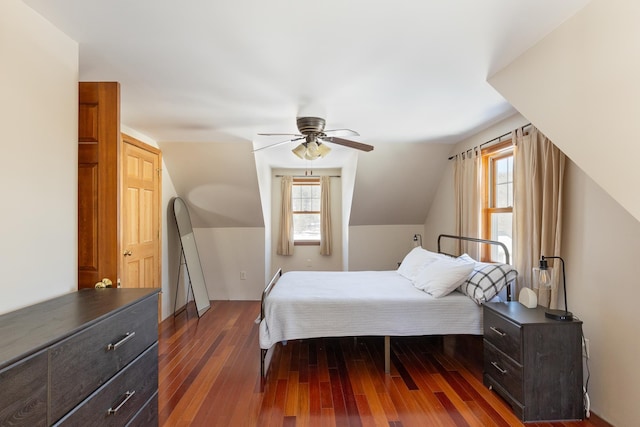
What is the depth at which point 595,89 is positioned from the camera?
1.40 m

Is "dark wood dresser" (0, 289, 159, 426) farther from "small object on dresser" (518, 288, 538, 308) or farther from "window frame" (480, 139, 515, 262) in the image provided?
"window frame" (480, 139, 515, 262)

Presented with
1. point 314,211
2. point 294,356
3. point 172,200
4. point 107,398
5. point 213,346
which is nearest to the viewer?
point 107,398

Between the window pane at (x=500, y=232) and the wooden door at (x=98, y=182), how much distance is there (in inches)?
134

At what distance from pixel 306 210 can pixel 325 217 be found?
0.45m

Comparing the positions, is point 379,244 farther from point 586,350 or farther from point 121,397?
point 121,397

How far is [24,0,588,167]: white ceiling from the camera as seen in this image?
1.39 meters

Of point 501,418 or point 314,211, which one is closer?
point 501,418

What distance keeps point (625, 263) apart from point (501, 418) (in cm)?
130

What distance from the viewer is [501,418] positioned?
204cm

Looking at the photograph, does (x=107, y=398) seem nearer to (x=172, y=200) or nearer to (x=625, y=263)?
(x=625, y=263)

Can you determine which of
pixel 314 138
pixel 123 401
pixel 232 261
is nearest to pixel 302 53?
pixel 314 138

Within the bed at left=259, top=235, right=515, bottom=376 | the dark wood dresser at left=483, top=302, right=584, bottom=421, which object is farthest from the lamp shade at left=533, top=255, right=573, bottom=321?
the bed at left=259, top=235, right=515, bottom=376

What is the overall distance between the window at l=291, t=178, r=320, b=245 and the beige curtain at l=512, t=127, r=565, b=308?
3.63m

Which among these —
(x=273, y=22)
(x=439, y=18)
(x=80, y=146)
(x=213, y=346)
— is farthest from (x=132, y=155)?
(x=439, y=18)
